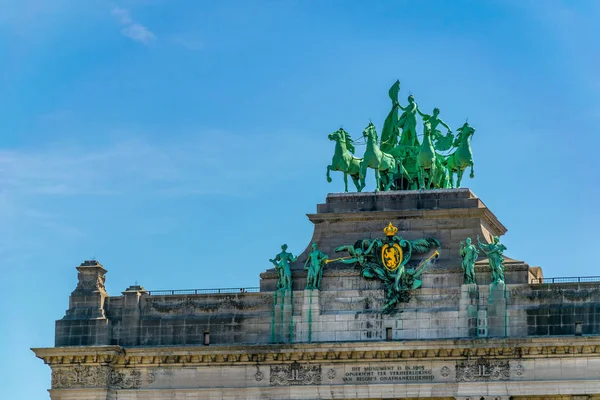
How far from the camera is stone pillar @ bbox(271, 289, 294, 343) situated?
9344 cm

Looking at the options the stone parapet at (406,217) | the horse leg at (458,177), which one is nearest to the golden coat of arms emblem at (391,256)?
the stone parapet at (406,217)

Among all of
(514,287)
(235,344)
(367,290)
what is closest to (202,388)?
(235,344)

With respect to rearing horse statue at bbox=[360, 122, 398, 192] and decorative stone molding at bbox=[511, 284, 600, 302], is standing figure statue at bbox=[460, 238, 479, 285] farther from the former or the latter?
rearing horse statue at bbox=[360, 122, 398, 192]

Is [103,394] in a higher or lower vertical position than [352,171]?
lower

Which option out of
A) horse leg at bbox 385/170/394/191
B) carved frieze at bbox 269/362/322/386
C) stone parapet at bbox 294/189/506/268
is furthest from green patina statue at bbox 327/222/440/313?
carved frieze at bbox 269/362/322/386

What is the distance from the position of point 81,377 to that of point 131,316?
12.1 feet

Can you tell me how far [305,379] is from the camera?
9244cm

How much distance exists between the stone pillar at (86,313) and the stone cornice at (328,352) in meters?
0.89

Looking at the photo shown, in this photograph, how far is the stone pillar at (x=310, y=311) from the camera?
307 feet

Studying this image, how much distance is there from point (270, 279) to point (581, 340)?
14.7 m

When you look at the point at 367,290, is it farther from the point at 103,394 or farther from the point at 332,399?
the point at 103,394

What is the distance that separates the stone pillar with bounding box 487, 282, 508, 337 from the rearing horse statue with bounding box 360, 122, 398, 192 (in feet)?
26.4

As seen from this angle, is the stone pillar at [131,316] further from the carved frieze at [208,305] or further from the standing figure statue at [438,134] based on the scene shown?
the standing figure statue at [438,134]

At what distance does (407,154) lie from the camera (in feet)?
321
